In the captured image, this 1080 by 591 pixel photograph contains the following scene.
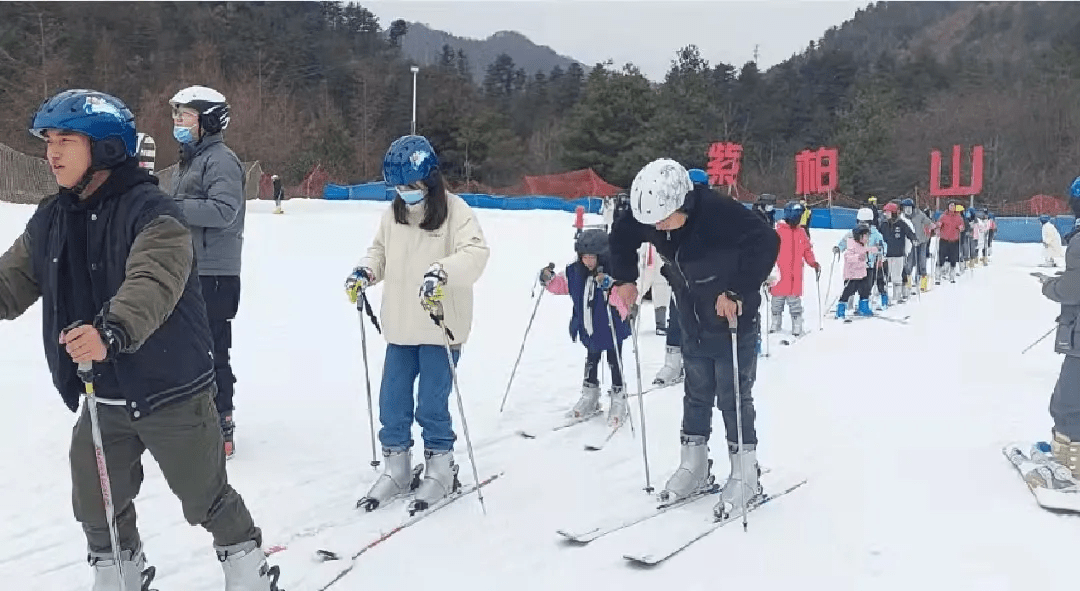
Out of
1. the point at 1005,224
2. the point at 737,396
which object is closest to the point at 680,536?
the point at 737,396

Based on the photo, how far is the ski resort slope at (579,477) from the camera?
147 inches

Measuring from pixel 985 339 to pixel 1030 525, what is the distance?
6.81 metres

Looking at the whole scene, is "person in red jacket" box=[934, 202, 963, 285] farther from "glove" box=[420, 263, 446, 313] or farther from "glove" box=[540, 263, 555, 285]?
"glove" box=[420, 263, 446, 313]

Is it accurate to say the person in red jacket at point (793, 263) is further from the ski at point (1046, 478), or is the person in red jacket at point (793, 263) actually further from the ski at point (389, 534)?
the ski at point (389, 534)

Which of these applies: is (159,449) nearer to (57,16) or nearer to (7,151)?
A: (7,151)

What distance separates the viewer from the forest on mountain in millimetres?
52594

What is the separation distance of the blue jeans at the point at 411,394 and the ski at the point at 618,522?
32.9 inches

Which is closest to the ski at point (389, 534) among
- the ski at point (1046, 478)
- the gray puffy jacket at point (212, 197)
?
the gray puffy jacket at point (212, 197)

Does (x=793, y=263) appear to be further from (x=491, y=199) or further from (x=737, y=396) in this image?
(x=491, y=199)

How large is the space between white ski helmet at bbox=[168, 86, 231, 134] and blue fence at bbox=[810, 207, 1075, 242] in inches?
1282

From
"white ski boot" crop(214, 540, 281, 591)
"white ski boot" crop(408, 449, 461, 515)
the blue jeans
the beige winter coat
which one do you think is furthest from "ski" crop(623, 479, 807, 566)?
"white ski boot" crop(214, 540, 281, 591)

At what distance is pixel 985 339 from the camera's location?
10383 mm

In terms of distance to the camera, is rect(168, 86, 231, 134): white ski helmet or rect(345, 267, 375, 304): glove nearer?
rect(345, 267, 375, 304): glove

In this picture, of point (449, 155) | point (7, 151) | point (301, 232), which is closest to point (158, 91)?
point (449, 155)
